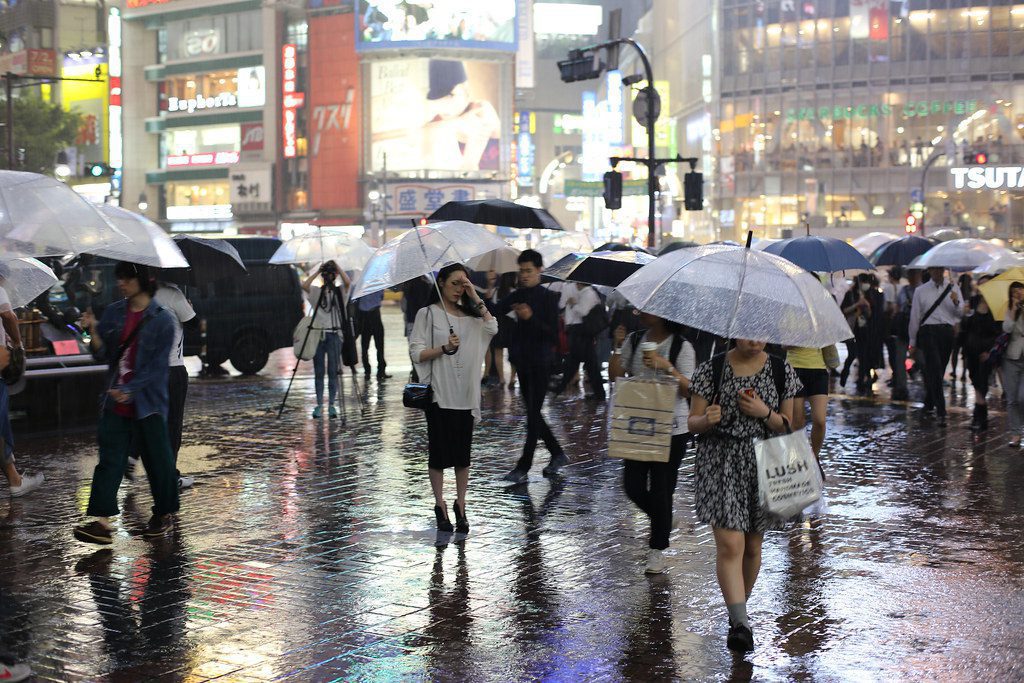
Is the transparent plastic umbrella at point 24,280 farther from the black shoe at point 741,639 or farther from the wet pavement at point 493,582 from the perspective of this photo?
the black shoe at point 741,639

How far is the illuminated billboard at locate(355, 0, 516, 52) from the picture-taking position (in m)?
80.4

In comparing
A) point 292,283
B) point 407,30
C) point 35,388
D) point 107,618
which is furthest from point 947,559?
point 407,30

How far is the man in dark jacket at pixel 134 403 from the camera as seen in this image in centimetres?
872

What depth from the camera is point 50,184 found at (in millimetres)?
9008

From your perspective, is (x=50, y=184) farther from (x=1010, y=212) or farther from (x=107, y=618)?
(x=1010, y=212)

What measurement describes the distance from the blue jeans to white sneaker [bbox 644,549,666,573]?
8.14m

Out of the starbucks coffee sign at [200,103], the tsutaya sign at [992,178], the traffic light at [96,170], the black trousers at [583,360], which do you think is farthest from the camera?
the starbucks coffee sign at [200,103]

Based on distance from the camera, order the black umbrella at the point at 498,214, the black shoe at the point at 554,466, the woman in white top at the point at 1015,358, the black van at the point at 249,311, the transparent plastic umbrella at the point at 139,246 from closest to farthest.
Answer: the transparent plastic umbrella at the point at 139,246, the black shoe at the point at 554,466, the black umbrella at the point at 498,214, the woman in white top at the point at 1015,358, the black van at the point at 249,311

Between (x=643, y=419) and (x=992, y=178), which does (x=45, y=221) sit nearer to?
(x=643, y=419)

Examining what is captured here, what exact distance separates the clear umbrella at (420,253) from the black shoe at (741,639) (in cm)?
358

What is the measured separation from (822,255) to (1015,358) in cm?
225

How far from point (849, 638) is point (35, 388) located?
10552 mm

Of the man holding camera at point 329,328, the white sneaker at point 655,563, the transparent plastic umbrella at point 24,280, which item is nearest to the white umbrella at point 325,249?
the man holding camera at point 329,328

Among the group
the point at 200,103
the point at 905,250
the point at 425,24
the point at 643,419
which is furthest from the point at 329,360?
the point at 200,103
